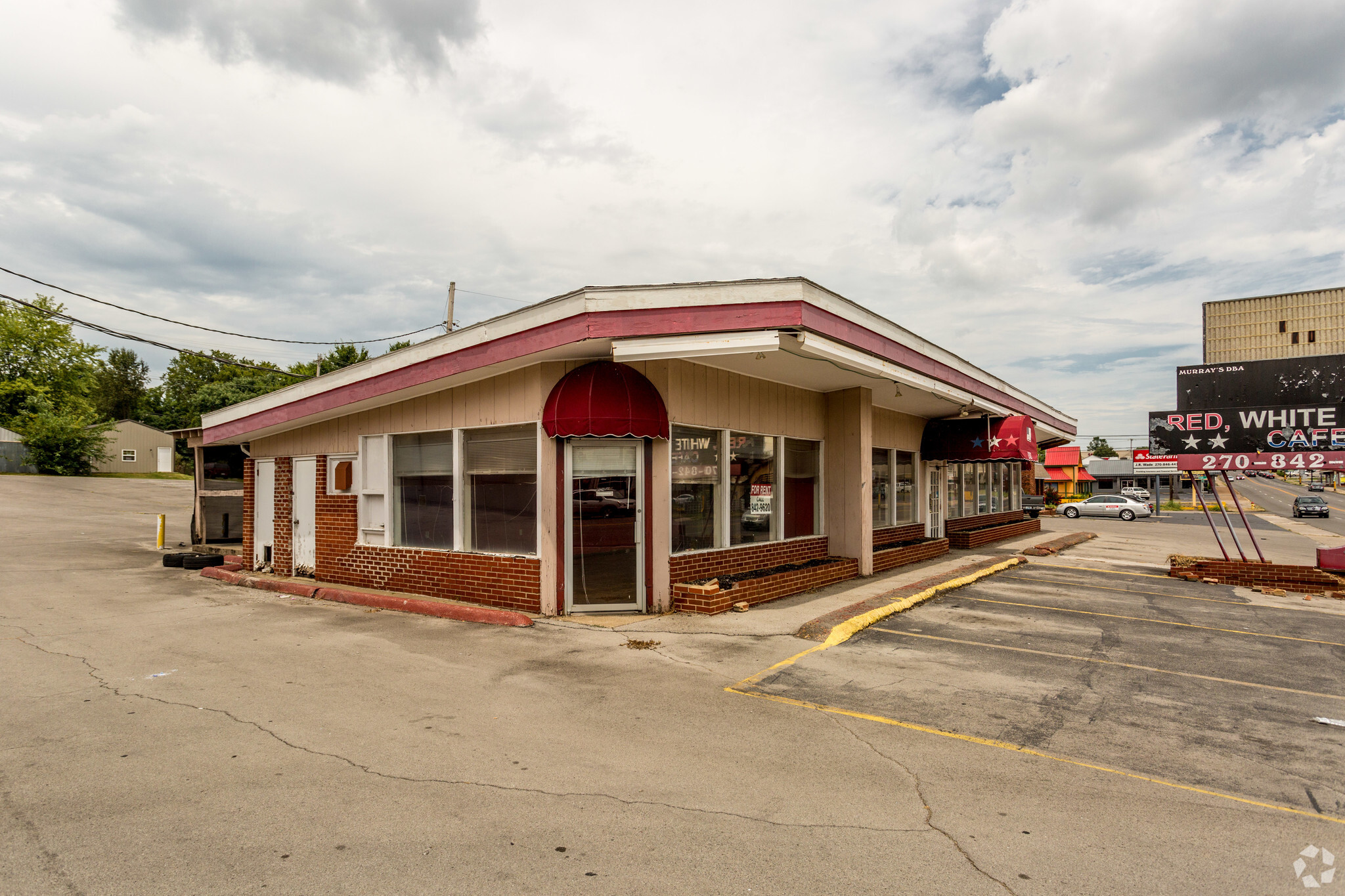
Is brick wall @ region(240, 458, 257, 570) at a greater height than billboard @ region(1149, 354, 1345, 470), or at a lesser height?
lesser

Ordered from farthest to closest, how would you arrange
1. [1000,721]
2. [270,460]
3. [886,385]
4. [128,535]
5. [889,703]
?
[128,535], [270,460], [886,385], [889,703], [1000,721]

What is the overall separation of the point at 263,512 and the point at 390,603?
19.9 feet

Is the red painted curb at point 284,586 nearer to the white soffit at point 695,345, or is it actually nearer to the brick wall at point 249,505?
the brick wall at point 249,505

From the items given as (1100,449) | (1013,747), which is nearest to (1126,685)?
(1013,747)

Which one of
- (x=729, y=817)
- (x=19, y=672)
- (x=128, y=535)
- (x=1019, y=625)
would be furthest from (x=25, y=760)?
(x=128, y=535)

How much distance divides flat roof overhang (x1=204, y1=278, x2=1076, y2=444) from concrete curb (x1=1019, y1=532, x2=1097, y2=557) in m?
6.65

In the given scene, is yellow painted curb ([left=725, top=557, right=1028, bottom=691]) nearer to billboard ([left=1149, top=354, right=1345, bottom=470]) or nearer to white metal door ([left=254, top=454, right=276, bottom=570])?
billboard ([left=1149, top=354, right=1345, bottom=470])

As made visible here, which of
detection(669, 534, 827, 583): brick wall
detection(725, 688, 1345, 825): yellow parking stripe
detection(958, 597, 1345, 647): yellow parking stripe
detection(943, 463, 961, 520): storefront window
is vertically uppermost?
detection(943, 463, 961, 520): storefront window

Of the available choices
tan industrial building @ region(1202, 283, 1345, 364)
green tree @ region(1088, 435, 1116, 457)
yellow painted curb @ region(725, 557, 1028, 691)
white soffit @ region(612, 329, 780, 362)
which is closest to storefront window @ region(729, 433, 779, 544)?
yellow painted curb @ region(725, 557, 1028, 691)

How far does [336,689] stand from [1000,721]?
587cm

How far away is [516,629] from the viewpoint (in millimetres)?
8992

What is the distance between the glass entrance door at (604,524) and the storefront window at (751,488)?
1966mm

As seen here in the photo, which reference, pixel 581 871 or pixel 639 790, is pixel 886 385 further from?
pixel 581 871

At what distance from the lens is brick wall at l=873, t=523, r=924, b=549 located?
611 inches
